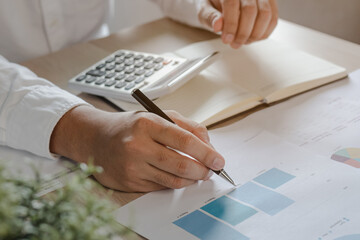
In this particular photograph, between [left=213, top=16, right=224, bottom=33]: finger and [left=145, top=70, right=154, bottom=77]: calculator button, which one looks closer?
[left=145, top=70, right=154, bottom=77]: calculator button

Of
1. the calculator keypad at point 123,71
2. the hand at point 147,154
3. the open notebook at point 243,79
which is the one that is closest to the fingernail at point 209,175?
the hand at point 147,154

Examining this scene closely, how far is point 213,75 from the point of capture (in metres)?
0.82

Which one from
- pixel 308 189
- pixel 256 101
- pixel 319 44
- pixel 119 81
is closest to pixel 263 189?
pixel 308 189

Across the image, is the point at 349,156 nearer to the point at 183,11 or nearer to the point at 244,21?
the point at 244,21

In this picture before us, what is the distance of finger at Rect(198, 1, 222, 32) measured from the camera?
91 centimetres

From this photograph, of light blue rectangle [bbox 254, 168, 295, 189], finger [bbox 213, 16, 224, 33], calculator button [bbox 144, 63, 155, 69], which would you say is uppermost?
finger [bbox 213, 16, 224, 33]

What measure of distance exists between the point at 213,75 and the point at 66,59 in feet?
0.97

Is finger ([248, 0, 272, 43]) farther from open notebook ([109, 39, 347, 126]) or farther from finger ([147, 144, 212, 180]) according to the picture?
finger ([147, 144, 212, 180])

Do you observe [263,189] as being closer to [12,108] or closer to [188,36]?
[12,108]

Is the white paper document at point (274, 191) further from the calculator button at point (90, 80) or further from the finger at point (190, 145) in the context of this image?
the calculator button at point (90, 80)

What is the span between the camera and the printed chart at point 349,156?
59 cm

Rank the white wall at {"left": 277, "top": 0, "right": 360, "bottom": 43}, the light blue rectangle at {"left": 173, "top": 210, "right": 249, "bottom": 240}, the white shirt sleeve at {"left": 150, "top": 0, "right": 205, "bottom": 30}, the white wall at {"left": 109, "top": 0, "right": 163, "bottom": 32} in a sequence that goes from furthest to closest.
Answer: the white wall at {"left": 109, "top": 0, "right": 163, "bottom": 32}, the white wall at {"left": 277, "top": 0, "right": 360, "bottom": 43}, the white shirt sleeve at {"left": 150, "top": 0, "right": 205, "bottom": 30}, the light blue rectangle at {"left": 173, "top": 210, "right": 249, "bottom": 240}

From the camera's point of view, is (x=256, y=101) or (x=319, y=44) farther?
(x=319, y=44)

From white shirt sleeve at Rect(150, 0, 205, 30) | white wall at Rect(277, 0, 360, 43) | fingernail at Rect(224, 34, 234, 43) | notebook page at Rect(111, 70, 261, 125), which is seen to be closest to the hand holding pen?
notebook page at Rect(111, 70, 261, 125)
